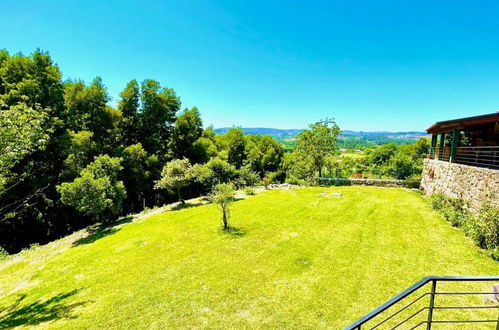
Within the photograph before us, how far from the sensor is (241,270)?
751 centimetres

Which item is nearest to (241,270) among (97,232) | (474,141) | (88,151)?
(97,232)

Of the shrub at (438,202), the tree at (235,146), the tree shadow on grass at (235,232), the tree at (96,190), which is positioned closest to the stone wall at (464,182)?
the shrub at (438,202)

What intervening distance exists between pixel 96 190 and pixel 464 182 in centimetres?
1940

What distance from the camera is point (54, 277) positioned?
8.62m

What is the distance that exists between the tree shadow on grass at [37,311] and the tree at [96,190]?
690 cm

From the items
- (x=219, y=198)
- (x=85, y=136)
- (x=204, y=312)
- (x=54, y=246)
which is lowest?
(x=54, y=246)

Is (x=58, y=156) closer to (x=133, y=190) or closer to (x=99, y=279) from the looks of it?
(x=133, y=190)

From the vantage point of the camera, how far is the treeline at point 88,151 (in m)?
13.7

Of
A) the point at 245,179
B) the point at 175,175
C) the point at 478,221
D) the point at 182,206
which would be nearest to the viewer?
the point at 478,221

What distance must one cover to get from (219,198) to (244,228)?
197 cm

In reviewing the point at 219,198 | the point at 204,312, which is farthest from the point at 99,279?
the point at 219,198

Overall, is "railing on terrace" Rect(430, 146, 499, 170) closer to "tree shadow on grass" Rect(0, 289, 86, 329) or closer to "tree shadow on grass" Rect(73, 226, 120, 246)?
"tree shadow on grass" Rect(0, 289, 86, 329)

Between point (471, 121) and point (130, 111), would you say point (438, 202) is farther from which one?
point (130, 111)

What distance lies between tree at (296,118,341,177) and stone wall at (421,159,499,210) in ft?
27.8
